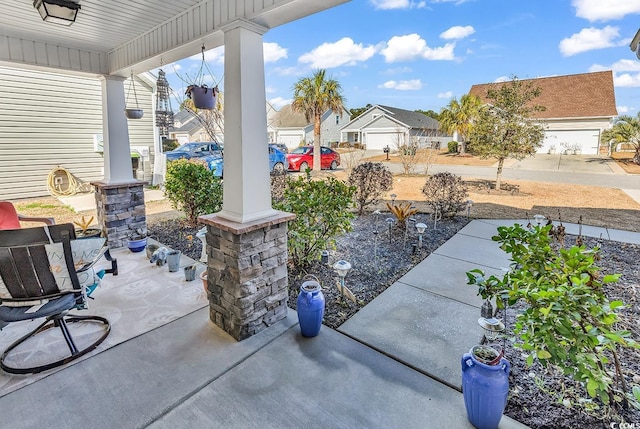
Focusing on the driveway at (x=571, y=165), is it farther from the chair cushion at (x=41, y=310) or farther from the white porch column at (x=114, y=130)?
the chair cushion at (x=41, y=310)

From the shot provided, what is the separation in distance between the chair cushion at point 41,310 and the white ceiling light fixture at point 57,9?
2.37 m

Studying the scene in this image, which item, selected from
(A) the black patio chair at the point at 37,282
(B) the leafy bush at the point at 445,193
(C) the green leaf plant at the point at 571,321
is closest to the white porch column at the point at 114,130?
(A) the black patio chair at the point at 37,282

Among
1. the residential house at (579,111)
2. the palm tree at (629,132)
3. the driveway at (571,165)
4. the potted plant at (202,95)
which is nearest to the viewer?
the potted plant at (202,95)

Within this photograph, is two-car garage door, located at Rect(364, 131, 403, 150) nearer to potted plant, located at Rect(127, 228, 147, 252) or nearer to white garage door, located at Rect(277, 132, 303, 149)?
white garage door, located at Rect(277, 132, 303, 149)

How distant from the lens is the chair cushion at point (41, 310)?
2242 millimetres

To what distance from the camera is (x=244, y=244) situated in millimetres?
2529

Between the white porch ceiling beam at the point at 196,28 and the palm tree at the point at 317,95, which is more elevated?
the palm tree at the point at 317,95

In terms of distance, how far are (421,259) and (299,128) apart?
2393 cm

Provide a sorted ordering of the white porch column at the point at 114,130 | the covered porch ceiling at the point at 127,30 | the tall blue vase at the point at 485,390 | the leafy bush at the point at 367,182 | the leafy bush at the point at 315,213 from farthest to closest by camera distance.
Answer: the leafy bush at the point at 367,182, the white porch column at the point at 114,130, the leafy bush at the point at 315,213, the covered porch ceiling at the point at 127,30, the tall blue vase at the point at 485,390

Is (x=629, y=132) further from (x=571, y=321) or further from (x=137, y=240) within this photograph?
(x=137, y=240)

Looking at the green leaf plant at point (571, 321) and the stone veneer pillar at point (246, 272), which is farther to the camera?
the stone veneer pillar at point (246, 272)

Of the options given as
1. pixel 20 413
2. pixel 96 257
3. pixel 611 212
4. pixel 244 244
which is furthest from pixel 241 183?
pixel 611 212

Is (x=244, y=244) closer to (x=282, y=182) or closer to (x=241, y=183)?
(x=241, y=183)

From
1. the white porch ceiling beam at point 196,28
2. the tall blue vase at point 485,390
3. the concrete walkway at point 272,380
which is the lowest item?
the concrete walkway at point 272,380
